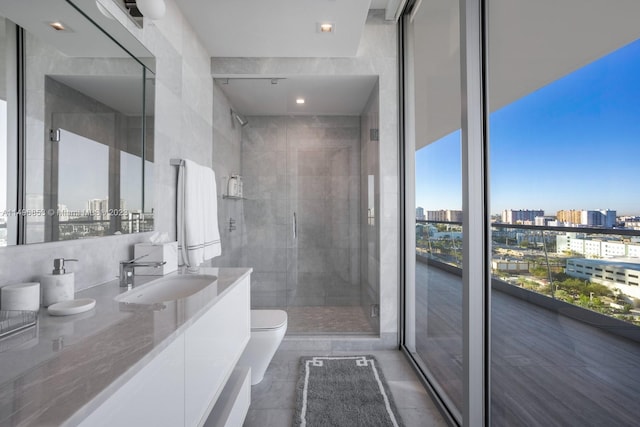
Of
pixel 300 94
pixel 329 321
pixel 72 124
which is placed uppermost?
pixel 300 94

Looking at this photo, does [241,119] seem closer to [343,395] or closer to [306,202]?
[306,202]

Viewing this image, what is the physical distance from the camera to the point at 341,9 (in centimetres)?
204

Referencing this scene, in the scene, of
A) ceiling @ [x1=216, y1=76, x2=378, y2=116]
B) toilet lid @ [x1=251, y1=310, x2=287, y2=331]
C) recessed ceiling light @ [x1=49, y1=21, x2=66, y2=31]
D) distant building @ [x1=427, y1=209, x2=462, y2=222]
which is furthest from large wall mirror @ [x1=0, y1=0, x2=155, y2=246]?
distant building @ [x1=427, y1=209, x2=462, y2=222]

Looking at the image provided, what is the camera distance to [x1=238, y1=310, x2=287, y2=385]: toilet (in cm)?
200

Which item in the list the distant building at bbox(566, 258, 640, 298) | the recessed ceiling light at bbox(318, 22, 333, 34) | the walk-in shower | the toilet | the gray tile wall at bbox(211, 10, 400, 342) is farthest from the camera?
the walk-in shower

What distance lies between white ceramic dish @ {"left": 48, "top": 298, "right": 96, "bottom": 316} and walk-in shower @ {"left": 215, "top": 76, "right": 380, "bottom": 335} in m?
2.06

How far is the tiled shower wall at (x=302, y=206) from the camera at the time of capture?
312 centimetres

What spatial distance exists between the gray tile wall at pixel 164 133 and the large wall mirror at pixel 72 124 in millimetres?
45

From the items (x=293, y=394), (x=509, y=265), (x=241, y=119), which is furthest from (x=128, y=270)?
(x=241, y=119)

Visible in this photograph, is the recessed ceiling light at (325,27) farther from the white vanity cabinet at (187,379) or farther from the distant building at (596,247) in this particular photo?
the distant building at (596,247)

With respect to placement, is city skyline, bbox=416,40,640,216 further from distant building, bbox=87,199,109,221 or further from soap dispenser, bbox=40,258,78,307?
distant building, bbox=87,199,109,221

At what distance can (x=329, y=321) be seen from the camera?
2.95 meters

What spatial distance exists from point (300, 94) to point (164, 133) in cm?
142

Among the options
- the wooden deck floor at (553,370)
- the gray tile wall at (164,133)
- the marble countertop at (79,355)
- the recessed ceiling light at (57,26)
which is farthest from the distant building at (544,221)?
the recessed ceiling light at (57,26)
